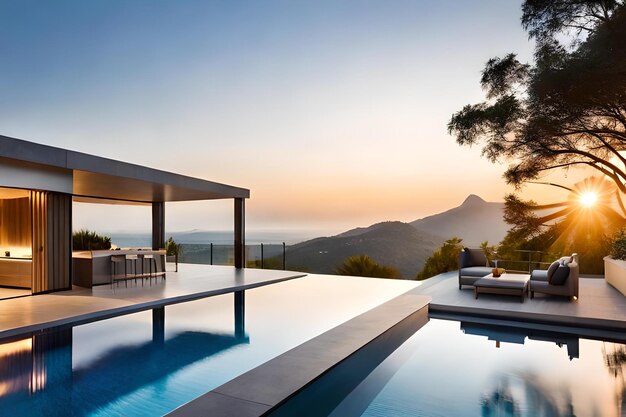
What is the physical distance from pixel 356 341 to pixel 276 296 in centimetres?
428

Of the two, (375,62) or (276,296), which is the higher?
(375,62)

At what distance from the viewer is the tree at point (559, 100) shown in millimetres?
9062

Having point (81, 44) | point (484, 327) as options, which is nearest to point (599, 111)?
point (484, 327)

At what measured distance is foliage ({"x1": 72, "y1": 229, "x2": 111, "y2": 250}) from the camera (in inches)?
617

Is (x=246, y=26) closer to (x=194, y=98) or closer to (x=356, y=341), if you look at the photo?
(x=194, y=98)

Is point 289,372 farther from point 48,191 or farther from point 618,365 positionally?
point 48,191

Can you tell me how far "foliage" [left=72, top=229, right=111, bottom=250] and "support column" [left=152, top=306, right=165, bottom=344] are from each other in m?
9.43

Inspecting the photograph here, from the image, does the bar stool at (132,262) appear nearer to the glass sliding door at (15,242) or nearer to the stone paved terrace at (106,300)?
the stone paved terrace at (106,300)

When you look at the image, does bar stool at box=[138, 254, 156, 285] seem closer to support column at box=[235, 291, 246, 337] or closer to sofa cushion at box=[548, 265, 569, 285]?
support column at box=[235, 291, 246, 337]

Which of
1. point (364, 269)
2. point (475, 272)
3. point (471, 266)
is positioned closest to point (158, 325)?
point (475, 272)

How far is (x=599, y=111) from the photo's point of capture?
980 cm

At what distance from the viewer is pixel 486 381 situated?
4359mm

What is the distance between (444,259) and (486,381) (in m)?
11.5

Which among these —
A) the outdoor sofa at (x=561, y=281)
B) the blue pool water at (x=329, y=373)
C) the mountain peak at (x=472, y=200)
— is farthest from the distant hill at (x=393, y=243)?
the blue pool water at (x=329, y=373)
